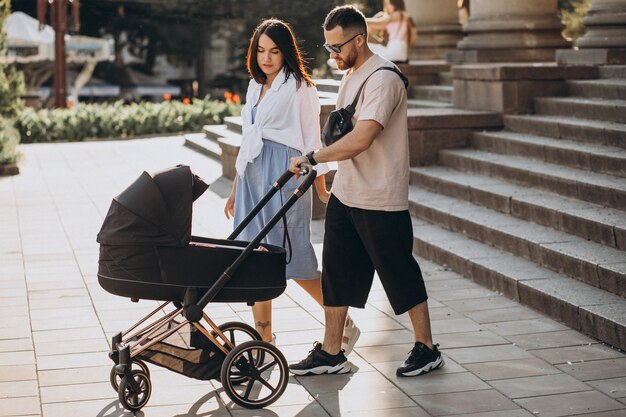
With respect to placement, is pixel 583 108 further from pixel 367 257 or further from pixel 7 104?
pixel 7 104

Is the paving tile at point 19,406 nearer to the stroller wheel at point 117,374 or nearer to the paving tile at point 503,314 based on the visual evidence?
the stroller wheel at point 117,374

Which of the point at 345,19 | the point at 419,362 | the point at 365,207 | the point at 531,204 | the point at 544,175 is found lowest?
the point at 419,362

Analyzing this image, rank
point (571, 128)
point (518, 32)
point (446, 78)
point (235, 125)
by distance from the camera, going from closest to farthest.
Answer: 1. point (571, 128)
2. point (518, 32)
3. point (446, 78)
4. point (235, 125)

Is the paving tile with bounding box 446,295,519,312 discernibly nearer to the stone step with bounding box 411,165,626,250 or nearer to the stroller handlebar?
the stone step with bounding box 411,165,626,250

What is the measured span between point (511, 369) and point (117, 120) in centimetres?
1611

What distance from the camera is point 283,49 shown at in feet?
19.7

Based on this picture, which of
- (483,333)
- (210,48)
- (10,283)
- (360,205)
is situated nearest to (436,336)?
(483,333)

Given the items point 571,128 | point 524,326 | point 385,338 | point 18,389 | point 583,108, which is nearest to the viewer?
point 18,389

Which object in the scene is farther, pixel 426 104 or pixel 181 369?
pixel 426 104

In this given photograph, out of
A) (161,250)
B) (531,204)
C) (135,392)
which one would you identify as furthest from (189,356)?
(531,204)

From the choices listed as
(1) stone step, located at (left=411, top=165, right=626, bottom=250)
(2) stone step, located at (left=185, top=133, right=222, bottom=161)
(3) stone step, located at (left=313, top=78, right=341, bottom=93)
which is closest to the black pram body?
(1) stone step, located at (left=411, top=165, right=626, bottom=250)

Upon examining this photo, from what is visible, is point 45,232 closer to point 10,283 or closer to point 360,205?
point 10,283

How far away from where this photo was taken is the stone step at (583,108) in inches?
393

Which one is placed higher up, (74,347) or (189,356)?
(189,356)
